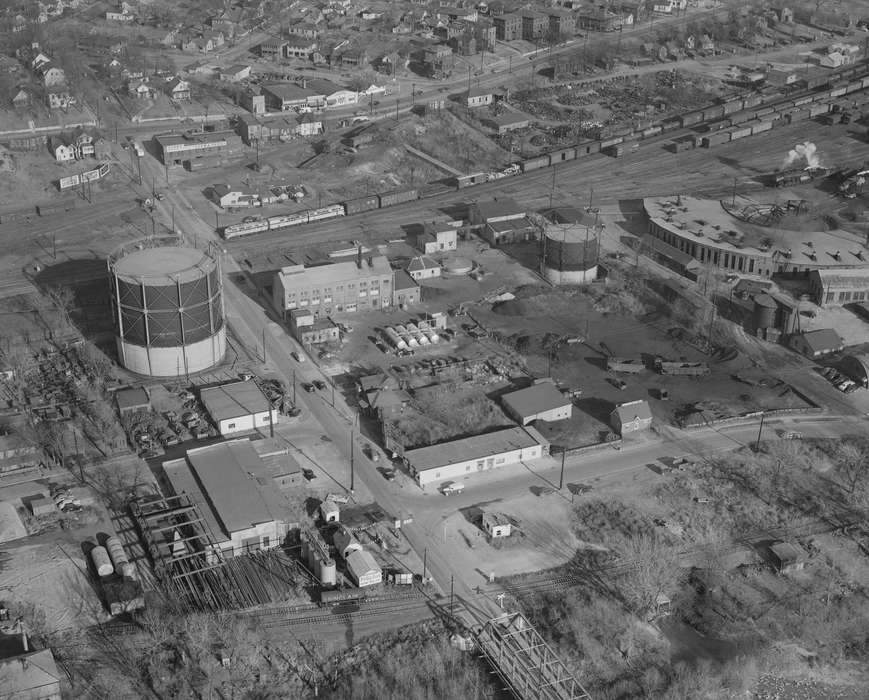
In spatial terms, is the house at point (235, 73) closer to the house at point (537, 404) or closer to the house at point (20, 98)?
the house at point (20, 98)

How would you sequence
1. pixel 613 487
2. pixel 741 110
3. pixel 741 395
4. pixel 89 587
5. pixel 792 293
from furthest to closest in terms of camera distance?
pixel 741 110
pixel 792 293
pixel 741 395
pixel 613 487
pixel 89 587

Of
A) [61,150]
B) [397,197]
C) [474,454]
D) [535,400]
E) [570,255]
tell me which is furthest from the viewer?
[61,150]

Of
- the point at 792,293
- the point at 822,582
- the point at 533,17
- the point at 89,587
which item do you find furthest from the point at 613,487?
the point at 533,17

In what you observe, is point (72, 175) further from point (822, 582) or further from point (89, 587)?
point (822, 582)

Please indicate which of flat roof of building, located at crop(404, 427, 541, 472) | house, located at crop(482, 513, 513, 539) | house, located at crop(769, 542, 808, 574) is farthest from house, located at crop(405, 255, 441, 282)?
house, located at crop(769, 542, 808, 574)

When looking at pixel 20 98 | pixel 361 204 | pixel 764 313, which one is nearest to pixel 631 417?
pixel 764 313

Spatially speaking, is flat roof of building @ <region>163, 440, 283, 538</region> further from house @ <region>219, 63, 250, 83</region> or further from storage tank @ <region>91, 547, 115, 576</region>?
house @ <region>219, 63, 250, 83</region>

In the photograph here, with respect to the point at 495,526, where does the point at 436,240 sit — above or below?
above

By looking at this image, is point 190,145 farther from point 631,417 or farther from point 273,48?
point 631,417
